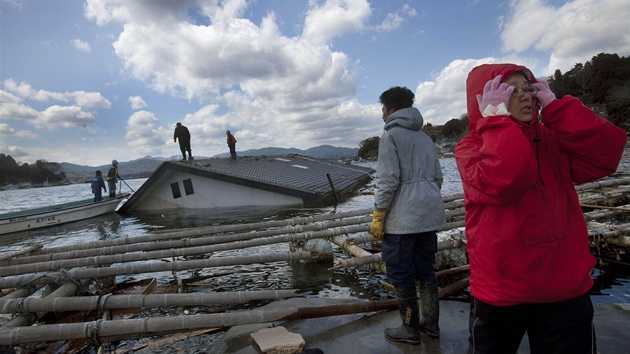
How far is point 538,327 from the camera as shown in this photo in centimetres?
191

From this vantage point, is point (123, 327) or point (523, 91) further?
point (123, 327)

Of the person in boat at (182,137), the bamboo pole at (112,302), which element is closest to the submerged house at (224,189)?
the person in boat at (182,137)

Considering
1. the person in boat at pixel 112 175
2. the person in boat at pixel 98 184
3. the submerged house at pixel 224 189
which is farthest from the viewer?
the person in boat at pixel 112 175

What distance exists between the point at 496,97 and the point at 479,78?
253mm

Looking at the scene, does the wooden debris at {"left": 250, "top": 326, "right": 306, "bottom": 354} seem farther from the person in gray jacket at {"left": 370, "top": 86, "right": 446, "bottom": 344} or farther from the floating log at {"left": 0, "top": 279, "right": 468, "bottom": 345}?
the person in gray jacket at {"left": 370, "top": 86, "right": 446, "bottom": 344}

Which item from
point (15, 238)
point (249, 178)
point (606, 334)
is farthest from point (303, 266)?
point (15, 238)

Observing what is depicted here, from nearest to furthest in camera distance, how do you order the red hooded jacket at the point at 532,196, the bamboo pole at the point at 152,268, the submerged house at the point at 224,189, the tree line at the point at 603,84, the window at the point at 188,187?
the red hooded jacket at the point at 532,196, the bamboo pole at the point at 152,268, the submerged house at the point at 224,189, the window at the point at 188,187, the tree line at the point at 603,84

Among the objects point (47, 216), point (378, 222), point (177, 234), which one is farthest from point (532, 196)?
point (47, 216)

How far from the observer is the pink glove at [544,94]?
199cm

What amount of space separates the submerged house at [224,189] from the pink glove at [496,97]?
1458 cm

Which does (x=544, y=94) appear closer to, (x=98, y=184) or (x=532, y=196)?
(x=532, y=196)

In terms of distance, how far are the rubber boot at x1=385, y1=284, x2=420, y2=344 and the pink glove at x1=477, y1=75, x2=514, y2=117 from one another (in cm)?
202

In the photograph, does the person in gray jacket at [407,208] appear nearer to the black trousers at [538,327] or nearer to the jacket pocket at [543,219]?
the black trousers at [538,327]

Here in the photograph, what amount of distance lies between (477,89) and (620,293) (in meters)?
5.37
